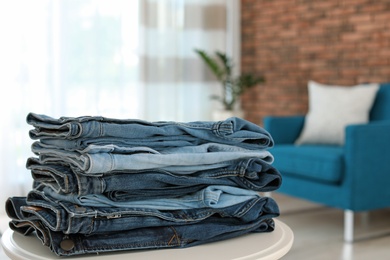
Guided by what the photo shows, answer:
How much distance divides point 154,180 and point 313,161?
2.27m

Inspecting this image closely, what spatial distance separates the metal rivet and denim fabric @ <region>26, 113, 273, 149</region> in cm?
18

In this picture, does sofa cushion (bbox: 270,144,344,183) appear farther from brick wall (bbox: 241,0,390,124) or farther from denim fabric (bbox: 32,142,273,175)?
denim fabric (bbox: 32,142,273,175)

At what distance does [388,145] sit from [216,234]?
2.23 meters

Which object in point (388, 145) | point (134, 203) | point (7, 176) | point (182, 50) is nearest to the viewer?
point (134, 203)

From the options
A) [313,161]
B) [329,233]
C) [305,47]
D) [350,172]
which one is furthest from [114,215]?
[305,47]

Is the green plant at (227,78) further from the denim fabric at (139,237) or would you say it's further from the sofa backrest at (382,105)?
the denim fabric at (139,237)

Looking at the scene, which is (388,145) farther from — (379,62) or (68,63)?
(68,63)

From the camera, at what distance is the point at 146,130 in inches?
42.8

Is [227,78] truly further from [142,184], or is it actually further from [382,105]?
[142,184]

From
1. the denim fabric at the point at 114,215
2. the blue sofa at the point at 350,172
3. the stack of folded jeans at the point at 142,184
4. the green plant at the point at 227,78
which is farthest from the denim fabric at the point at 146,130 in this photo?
the green plant at the point at 227,78

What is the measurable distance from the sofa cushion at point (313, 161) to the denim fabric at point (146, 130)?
201cm

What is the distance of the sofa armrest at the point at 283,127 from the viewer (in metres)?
3.81

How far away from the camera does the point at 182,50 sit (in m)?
4.73

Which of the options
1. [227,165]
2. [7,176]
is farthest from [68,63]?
[227,165]
